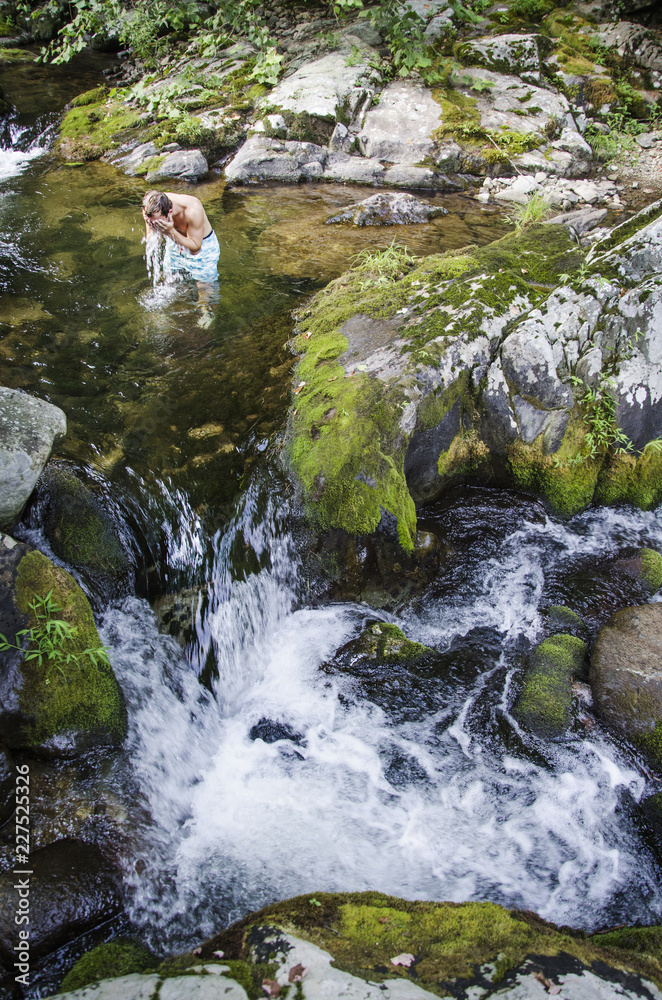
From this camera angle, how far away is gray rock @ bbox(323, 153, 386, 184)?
12117 millimetres

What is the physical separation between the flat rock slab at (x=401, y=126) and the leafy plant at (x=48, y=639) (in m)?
12.7

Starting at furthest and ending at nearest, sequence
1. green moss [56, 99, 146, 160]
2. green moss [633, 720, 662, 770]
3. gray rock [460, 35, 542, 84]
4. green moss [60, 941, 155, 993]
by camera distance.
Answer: gray rock [460, 35, 542, 84]
green moss [56, 99, 146, 160]
green moss [633, 720, 662, 770]
green moss [60, 941, 155, 993]

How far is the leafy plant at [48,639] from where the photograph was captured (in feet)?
11.5

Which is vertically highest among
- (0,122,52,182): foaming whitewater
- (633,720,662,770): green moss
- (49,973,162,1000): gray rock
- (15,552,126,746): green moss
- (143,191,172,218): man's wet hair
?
(0,122,52,182): foaming whitewater

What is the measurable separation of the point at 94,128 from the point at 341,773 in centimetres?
1629

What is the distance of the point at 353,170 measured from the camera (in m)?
12.2

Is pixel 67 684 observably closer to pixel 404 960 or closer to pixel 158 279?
pixel 404 960

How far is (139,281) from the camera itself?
320 inches

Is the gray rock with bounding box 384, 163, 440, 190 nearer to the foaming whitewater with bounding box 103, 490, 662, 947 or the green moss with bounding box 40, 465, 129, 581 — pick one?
the foaming whitewater with bounding box 103, 490, 662, 947

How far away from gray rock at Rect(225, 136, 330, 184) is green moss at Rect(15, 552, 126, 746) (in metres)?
11.3

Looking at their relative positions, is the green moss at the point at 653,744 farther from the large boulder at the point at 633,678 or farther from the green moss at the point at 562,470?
the green moss at the point at 562,470

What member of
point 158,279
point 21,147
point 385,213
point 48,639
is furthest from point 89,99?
point 48,639

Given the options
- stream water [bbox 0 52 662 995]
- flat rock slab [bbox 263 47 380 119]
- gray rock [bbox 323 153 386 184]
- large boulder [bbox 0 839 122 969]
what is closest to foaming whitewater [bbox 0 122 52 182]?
flat rock slab [bbox 263 47 380 119]

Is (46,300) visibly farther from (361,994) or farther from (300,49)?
Result: (300,49)
